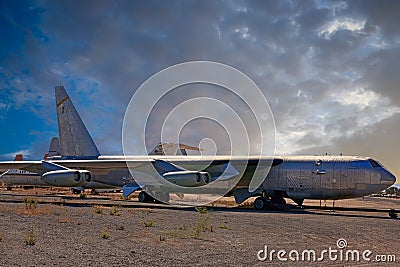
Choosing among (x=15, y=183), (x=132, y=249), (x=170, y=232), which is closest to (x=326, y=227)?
(x=170, y=232)

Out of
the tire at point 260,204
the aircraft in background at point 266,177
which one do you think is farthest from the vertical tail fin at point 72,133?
the tire at point 260,204

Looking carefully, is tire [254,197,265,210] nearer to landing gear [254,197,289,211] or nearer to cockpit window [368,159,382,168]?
landing gear [254,197,289,211]

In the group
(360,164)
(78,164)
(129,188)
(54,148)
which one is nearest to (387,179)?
(360,164)

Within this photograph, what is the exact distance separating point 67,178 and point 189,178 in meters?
8.21

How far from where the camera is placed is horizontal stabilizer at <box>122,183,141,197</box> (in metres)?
27.7

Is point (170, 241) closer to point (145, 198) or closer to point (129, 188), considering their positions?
point (129, 188)

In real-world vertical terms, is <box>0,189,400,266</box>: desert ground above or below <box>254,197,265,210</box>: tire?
below

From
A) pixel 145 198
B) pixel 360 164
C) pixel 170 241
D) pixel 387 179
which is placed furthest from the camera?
pixel 145 198

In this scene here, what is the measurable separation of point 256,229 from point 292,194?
11.9 metres

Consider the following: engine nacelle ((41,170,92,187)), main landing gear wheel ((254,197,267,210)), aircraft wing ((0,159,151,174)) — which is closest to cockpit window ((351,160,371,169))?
main landing gear wheel ((254,197,267,210))

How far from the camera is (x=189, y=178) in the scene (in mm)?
24141

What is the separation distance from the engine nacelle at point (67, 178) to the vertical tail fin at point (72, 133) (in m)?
7.44

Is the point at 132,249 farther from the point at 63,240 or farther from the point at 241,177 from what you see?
the point at 241,177

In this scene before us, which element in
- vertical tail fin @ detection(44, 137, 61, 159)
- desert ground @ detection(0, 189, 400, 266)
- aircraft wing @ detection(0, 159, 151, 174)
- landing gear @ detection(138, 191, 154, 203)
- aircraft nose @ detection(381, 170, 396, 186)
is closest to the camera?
desert ground @ detection(0, 189, 400, 266)
